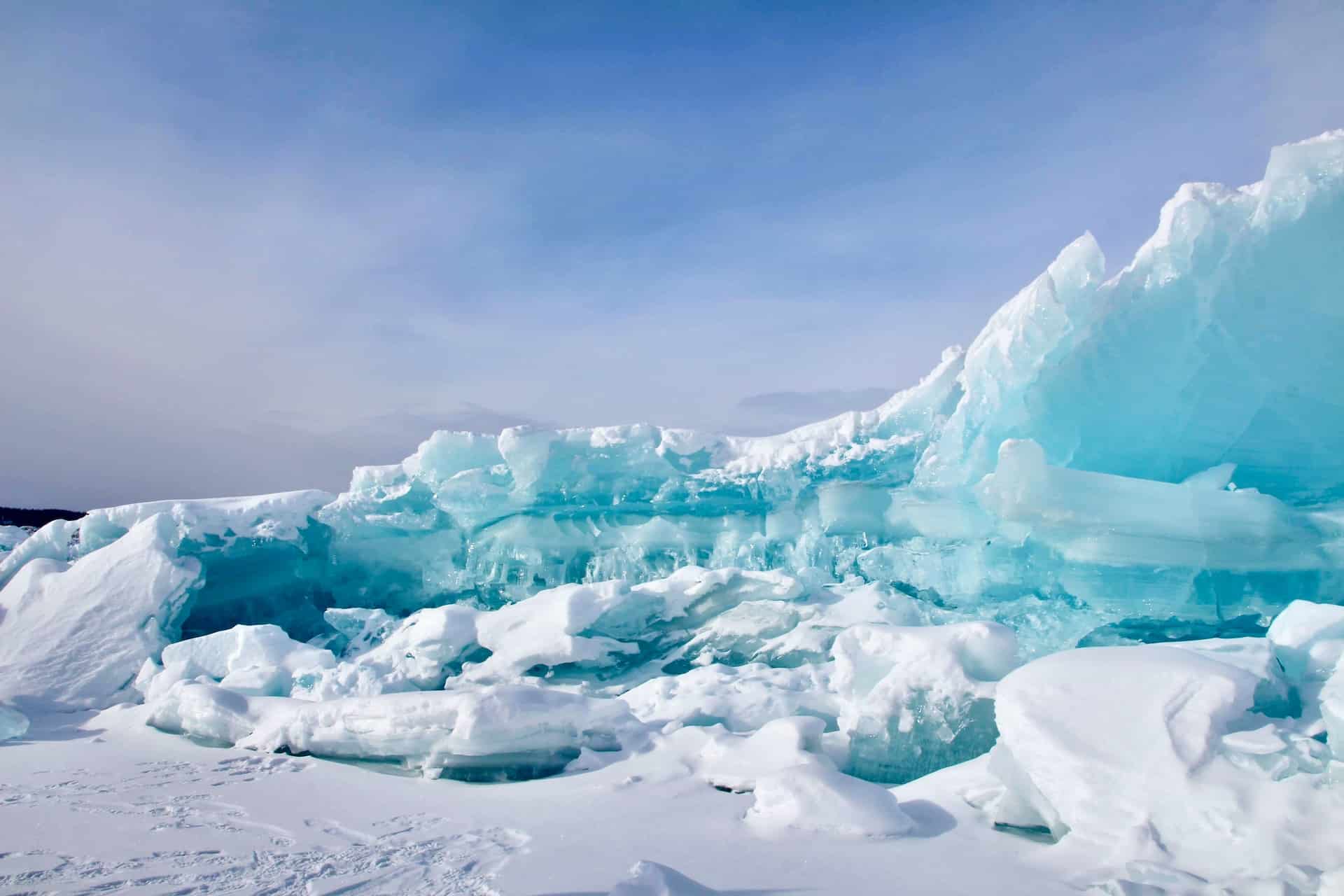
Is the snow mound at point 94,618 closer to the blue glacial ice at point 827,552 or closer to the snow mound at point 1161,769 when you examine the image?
the blue glacial ice at point 827,552

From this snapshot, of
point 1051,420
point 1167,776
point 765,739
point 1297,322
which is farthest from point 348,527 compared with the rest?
point 1297,322

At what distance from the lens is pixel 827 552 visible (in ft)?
34.7

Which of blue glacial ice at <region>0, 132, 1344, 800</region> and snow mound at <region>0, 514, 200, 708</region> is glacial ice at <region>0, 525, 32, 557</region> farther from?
snow mound at <region>0, 514, 200, 708</region>

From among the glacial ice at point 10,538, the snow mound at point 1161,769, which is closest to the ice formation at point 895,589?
the snow mound at point 1161,769

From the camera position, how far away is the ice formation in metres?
4.29

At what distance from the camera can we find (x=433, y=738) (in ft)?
19.8

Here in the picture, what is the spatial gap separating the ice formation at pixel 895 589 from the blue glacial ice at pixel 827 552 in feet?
0.11

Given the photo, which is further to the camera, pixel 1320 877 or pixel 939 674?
pixel 939 674

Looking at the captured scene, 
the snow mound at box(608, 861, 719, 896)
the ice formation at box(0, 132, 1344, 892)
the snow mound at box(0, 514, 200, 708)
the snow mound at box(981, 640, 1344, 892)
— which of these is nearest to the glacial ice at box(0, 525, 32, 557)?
the ice formation at box(0, 132, 1344, 892)

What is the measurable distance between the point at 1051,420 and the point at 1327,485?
248 cm

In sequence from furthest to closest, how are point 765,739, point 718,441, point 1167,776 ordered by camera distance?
point 718,441 → point 765,739 → point 1167,776

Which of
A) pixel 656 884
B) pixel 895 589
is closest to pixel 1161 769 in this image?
pixel 656 884

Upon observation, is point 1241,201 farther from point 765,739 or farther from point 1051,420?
point 765,739

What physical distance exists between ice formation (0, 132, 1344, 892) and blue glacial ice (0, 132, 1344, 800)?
3cm
